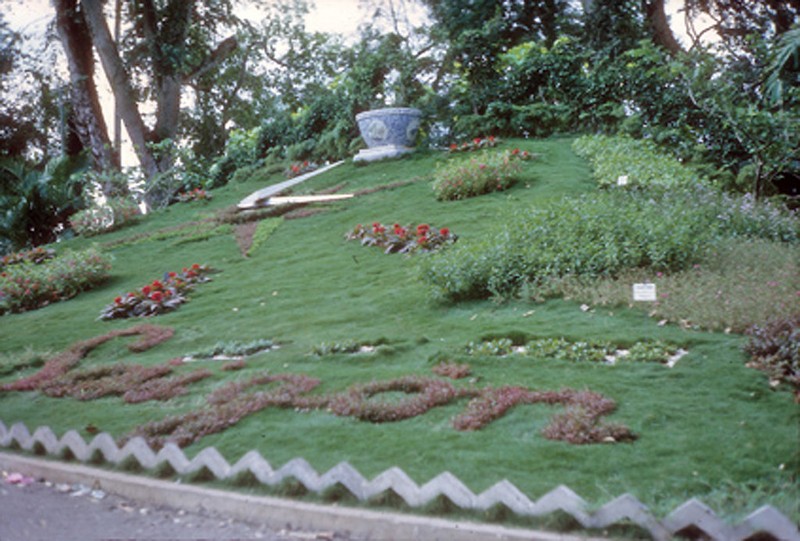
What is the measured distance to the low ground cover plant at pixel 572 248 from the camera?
6.25 metres

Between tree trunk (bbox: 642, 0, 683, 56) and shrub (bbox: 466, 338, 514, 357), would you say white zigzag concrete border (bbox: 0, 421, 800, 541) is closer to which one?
shrub (bbox: 466, 338, 514, 357)

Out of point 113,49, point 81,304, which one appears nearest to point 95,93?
point 113,49

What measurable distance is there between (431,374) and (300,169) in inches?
484

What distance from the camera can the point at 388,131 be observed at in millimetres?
14570

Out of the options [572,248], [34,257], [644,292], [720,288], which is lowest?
[720,288]

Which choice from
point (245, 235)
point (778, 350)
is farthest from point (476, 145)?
point (778, 350)

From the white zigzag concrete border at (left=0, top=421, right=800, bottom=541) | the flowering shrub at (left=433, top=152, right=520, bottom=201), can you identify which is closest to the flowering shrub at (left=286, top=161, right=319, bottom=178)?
the flowering shrub at (left=433, top=152, right=520, bottom=201)

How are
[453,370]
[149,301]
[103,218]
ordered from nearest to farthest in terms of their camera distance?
[453,370]
[149,301]
[103,218]

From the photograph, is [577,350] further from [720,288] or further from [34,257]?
[34,257]

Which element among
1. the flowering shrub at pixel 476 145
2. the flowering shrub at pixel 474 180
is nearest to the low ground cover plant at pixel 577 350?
the flowering shrub at pixel 474 180

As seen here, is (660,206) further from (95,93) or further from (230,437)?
(95,93)

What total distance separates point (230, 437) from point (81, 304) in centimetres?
593

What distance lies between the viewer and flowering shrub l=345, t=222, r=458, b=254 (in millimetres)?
8133

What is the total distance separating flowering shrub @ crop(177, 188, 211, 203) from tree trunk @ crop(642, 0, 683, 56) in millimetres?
11470
